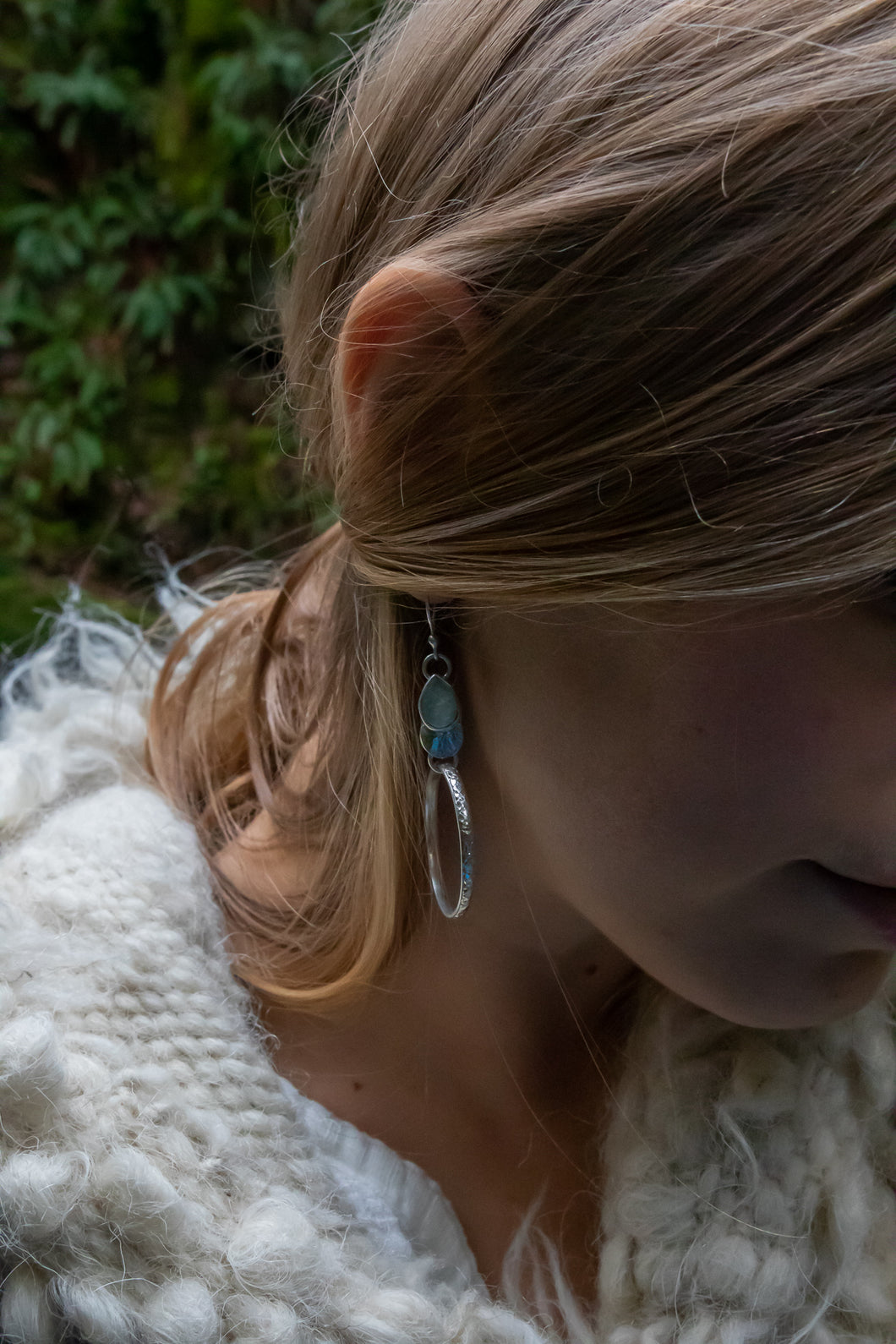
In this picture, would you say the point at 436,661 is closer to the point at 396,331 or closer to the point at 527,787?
the point at 527,787

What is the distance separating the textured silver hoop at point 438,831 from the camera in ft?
3.25

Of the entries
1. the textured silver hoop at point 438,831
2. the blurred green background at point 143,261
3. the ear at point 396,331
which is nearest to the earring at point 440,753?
the textured silver hoop at point 438,831

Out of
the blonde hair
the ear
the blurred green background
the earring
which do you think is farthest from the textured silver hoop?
the blurred green background

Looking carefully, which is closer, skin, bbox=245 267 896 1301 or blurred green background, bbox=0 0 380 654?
skin, bbox=245 267 896 1301

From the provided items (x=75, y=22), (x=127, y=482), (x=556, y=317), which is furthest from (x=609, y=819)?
(x=75, y=22)

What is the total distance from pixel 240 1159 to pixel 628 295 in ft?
2.44

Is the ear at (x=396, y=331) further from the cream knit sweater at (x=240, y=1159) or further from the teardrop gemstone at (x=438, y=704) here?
the cream knit sweater at (x=240, y=1159)

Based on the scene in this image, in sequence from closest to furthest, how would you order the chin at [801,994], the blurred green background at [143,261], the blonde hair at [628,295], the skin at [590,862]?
1. the blonde hair at [628,295]
2. the skin at [590,862]
3. the chin at [801,994]
4. the blurred green background at [143,261]

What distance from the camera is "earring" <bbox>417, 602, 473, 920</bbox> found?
974 mm

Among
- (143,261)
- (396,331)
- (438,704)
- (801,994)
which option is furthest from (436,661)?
(143,261)

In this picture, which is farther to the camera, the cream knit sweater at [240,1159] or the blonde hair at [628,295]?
the cream knit sweater at [240,1159]

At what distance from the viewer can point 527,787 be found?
944 mm

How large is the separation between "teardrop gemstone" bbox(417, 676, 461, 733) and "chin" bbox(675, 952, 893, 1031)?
31 centimetres

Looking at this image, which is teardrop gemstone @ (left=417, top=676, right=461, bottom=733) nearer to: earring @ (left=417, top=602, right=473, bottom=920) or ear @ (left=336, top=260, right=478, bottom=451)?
earring @ (left=417, top=602, right=473, bottom=920)
